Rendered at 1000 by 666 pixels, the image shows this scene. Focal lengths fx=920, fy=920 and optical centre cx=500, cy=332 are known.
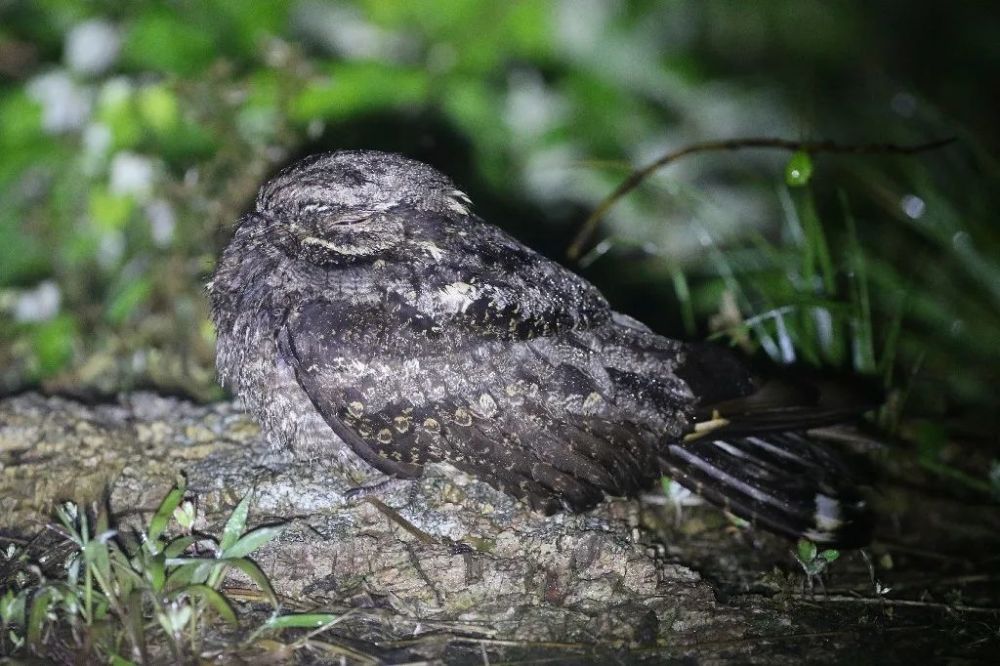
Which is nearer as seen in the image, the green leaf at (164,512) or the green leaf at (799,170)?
the green leaf at (164,512)

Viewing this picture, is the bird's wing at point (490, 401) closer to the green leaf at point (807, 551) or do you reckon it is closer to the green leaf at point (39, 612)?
the green leaf at point (807, 551)

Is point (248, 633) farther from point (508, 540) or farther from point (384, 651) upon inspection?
point (508, 540)

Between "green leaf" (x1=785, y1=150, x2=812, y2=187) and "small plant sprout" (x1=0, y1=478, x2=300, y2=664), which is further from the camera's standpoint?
"green leaf" (x1=785, y1=150, x2=812, y2=187)

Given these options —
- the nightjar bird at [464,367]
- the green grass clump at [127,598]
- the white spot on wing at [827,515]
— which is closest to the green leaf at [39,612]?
the green grass clump at [127,598]

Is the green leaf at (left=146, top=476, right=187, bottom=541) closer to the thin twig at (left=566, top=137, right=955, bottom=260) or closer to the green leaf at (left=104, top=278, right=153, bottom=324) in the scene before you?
the green leaf at (left=104, top=278, right=153, bottom=324)

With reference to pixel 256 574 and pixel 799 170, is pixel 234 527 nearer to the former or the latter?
pixel 256 574

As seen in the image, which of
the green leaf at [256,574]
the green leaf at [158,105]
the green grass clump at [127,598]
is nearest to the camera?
the green grass clump at [127,598]

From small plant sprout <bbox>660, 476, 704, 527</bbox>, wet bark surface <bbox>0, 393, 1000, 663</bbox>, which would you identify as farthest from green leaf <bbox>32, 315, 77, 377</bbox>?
small plant sprout <bbox>660, 476, 704, 527</bbox>
